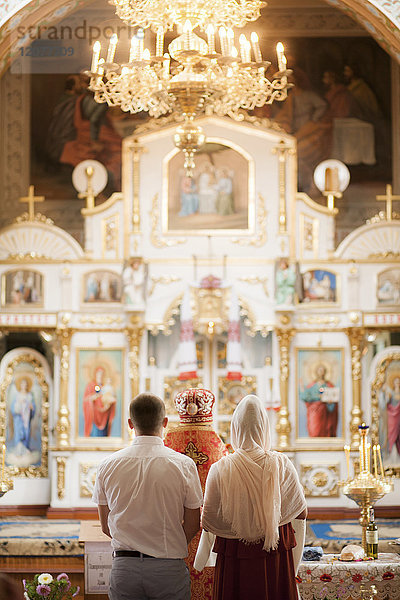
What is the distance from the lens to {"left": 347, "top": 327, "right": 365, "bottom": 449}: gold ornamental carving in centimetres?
1325

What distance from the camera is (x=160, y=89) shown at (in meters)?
8.18

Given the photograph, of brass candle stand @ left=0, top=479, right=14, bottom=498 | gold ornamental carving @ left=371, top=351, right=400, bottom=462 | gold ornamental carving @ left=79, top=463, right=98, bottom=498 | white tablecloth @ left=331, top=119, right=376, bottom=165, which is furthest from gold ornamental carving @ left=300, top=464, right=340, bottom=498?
brass candle stand @ left=0, top=479, right=14, bottom=498

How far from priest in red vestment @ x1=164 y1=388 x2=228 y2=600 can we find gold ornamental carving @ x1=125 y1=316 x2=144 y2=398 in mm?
7547

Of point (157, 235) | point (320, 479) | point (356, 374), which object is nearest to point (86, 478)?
point (320, 479)

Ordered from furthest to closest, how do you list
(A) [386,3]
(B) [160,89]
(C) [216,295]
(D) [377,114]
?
(D) [377,114] < (C) [216,295] < (A) [386,3] < (B) [160,89]

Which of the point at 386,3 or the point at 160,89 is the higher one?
the point at 386,3

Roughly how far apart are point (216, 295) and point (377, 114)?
3.82 m

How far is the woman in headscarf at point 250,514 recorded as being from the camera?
16.1 ft

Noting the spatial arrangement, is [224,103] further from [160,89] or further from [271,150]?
[271,150]

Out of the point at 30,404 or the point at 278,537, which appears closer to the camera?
the point at 278,537

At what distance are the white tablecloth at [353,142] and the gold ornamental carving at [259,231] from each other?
1.48 metres

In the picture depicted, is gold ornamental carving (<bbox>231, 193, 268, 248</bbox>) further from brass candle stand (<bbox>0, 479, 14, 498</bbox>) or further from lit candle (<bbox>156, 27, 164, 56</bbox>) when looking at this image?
brass candle stand (<bbox>0, 479, 14, 498</bbox>)

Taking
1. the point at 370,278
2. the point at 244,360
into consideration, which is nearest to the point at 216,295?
the point at 244,360

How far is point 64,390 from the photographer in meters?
13.3
